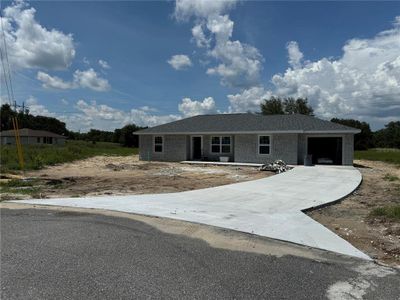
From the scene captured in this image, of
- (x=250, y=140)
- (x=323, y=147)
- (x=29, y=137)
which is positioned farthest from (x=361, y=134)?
(x=29, y=137)

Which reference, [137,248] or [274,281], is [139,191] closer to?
[137,248]

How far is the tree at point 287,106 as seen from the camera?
6812 cm

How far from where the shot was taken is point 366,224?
809cm

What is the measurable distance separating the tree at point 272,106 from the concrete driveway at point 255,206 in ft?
180

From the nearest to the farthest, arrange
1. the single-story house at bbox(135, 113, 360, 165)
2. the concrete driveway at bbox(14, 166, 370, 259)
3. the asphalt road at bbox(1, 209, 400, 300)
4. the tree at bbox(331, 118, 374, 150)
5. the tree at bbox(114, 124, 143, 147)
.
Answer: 1. the asphalt road at bbox(1, 209, 400, 300)
2. the concrete driveway at bbox(14, 166, 370, 259)
3. the single-story house at bbox(135, 113, 360, 165)
4. the tree at bbox(331, 118, 374, 150)
5. the tree at bbox(114, 124, 143, 147)

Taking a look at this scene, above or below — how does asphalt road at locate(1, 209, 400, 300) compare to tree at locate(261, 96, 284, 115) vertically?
below

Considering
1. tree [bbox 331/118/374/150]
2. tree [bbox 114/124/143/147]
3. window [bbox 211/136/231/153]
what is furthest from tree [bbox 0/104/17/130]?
window [bbox 211/136/231/153]

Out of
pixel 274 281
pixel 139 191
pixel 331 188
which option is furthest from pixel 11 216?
pixel 331 188

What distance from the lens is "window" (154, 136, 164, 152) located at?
30.8 meters

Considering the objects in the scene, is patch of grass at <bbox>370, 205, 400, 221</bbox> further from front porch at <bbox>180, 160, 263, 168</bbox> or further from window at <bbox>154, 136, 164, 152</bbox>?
window at <bbox>154, 136, 164, 152</bbox>

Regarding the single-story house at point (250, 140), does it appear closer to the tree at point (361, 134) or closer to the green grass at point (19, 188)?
the green grass at point (19, 188)

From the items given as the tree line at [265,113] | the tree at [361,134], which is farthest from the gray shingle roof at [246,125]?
the tree at [361,134]

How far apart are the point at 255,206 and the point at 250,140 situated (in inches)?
685

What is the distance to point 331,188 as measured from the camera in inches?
525
